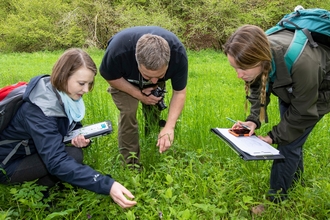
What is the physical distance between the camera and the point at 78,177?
6.91 ft

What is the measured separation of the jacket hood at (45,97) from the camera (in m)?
2.26

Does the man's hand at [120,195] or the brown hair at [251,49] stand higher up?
the brown hair at [251,49]

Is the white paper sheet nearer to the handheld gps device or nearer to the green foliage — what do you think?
the handheld gps device

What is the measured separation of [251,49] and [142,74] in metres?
0.89

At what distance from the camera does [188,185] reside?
2.67 m

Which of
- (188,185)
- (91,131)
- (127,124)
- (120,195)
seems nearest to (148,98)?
(127,124)

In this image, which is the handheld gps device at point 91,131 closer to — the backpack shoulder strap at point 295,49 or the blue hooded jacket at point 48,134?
the blue hooded jacket at point 48,134

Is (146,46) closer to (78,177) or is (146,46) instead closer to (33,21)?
(78,177)

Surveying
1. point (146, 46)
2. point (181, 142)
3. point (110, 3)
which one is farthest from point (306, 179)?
point (110, 3)

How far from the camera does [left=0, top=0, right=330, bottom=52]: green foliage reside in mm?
15445

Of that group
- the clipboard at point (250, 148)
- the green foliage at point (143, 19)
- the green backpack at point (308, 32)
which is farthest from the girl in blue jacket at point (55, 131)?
the green foliage at point (143, 19)

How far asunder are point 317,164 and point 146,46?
191 cm

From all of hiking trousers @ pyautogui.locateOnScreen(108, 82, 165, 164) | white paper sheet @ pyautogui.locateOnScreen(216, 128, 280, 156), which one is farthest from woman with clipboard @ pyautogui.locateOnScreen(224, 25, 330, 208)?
hiking trousers @ pyautogui.locateOnScreen(108, 82, 165, 164)

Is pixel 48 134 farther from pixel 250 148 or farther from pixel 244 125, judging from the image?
pixel 244 125
